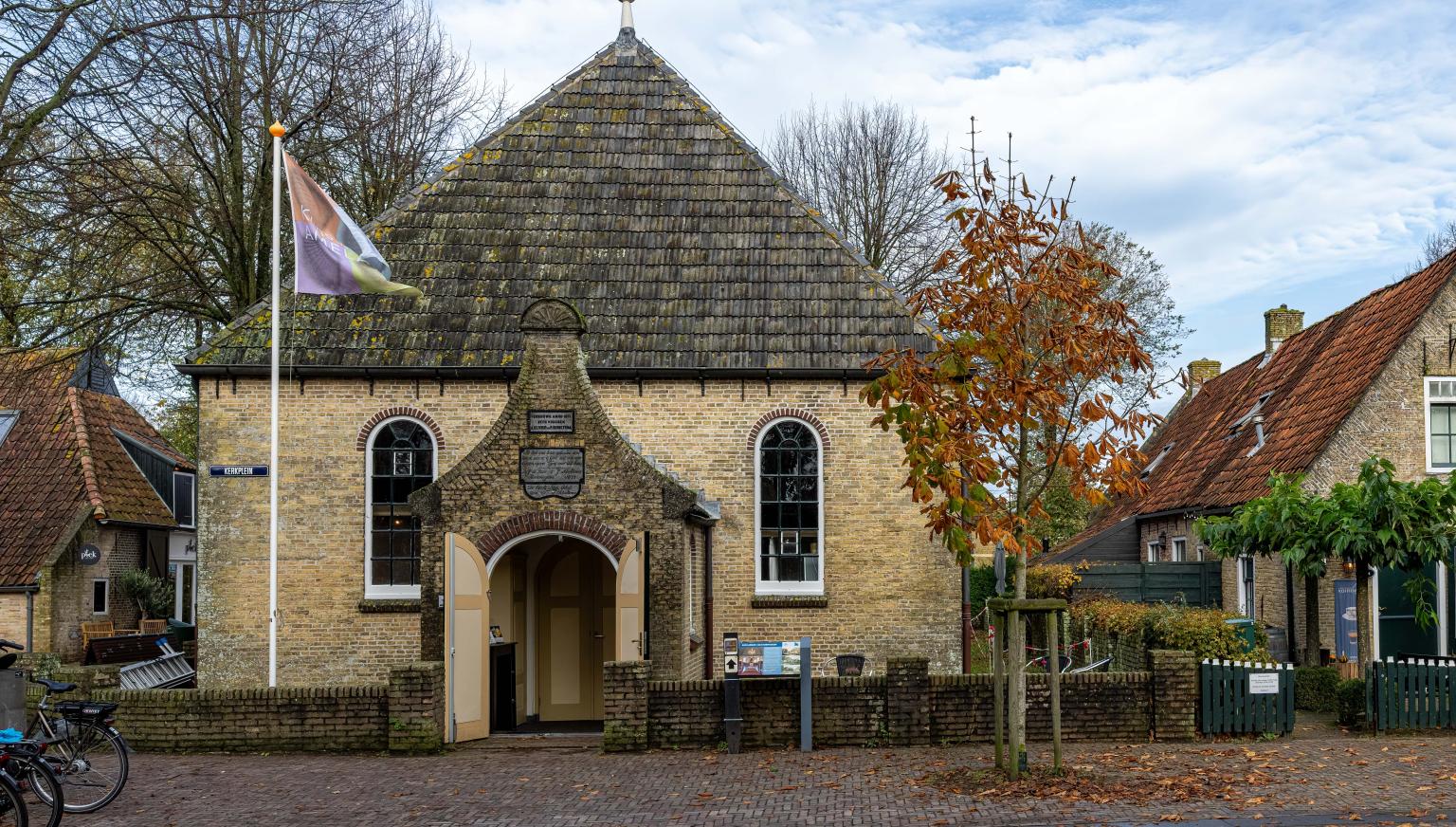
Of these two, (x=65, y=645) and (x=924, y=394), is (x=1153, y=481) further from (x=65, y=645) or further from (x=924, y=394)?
(x=65, y=645)

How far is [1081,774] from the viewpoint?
1180 cm

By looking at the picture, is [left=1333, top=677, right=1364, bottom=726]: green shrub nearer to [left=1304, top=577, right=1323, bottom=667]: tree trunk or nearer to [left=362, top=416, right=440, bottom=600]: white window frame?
[left=1304, top=577, right=1323, bottom=667]: tree trunk

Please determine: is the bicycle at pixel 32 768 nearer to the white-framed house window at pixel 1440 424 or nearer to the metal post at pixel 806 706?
the metal post at pixel 806 706

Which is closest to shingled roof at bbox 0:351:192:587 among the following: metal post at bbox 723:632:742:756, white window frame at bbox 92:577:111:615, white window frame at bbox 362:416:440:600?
white window frame at bbox 92:577:111:615

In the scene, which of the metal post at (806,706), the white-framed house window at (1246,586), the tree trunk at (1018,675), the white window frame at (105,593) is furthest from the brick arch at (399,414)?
the white-framed house window at (1246,586)

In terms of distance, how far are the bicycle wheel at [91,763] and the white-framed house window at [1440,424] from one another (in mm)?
19393

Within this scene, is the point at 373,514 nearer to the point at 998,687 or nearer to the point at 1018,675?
the point at 998,687

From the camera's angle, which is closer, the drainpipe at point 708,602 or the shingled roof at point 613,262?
the drainpipe at point 708,602

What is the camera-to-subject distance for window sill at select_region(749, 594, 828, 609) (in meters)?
18.5

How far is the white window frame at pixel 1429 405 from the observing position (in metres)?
20.6

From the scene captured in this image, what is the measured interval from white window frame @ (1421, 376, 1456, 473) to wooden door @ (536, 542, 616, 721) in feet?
44.1

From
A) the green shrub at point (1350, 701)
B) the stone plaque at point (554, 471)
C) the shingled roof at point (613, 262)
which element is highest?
the shingled roof at point (613, 262)

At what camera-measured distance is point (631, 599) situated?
15.0 m

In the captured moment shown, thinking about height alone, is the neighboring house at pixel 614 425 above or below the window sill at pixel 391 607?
above
